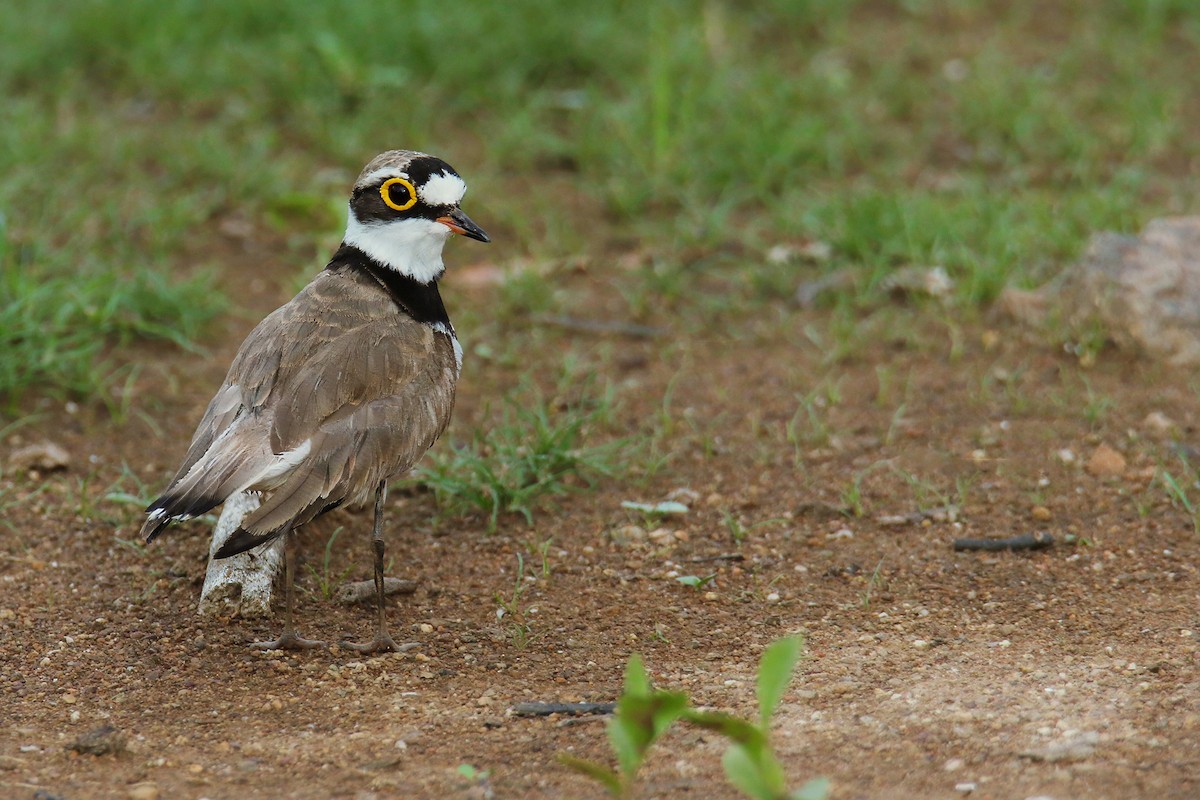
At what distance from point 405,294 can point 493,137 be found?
3.12 meters

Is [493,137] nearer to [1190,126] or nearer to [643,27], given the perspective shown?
[643,27]

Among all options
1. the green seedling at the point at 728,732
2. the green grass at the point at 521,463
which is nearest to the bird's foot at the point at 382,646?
the green grass at the point at 521,463

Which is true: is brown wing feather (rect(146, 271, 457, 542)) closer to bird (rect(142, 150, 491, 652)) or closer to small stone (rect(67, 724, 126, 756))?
bird (rect(142, 150, 491, 652))

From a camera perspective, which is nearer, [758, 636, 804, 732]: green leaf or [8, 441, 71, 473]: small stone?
[758, 636, 804, 732]: green leaf

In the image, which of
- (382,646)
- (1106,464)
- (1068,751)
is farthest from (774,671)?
(1106,464)

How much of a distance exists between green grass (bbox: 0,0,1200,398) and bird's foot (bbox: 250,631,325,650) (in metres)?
2.06

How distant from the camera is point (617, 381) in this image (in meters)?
6.27

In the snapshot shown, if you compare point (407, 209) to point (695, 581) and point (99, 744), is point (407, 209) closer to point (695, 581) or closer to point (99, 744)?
point (695, 581)

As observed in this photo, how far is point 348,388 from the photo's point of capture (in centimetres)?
462

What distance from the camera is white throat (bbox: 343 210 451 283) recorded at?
16.4 ft

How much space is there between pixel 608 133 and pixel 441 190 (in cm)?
305

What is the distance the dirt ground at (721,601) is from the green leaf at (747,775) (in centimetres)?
50

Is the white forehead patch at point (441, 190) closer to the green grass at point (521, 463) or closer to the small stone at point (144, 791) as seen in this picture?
the green grass at point (521, 463)

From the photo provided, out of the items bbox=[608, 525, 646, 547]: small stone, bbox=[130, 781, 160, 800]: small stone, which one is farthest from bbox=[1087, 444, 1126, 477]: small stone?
bbox=[130, 781, 160, 800]: small stone
